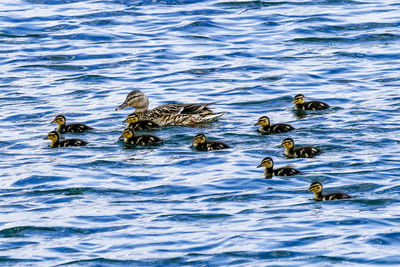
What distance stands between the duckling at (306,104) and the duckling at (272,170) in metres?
3.05

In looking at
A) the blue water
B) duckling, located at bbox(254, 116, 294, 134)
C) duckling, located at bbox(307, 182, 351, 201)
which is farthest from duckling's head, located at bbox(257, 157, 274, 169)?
duckling, located at bbox(254, 116, 294, 134)

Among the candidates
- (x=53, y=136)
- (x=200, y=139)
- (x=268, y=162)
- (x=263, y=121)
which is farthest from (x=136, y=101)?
(x=268, y=162)

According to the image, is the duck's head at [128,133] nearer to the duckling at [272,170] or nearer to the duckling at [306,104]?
the duckling at [272,170]

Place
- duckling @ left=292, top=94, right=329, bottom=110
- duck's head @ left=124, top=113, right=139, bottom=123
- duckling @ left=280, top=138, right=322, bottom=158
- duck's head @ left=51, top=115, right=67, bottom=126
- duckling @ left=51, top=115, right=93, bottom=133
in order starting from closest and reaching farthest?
duckling @ left=280, top=138, right=322, bottom=158
duckling @ left=51, top=115, right=93, bottom=133
duck's head @ left=51, top=115, right=67, bottom=126
duck's head @ left=124, top=113, right=139, bottom=123
duckling @ left=292, top=94, right=329, bottom=110

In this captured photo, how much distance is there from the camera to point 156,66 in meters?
18.1

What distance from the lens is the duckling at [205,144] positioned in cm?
1272

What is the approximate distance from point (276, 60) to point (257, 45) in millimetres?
1245

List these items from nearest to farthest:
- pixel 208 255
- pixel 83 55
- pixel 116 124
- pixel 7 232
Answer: pixel 208 255 < pixel 7 232 < pixel 116 124 < pixel 83 55

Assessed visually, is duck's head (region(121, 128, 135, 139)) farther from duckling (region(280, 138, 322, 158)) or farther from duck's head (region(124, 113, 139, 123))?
duckling (region(280, 138, 322, 158))

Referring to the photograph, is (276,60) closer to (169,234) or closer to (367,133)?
(367,133)

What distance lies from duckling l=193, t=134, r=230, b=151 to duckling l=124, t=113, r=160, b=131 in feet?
5.50

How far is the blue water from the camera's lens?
31.5 ft

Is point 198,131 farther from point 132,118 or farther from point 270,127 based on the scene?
point 270,127

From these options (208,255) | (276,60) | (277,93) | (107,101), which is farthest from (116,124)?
(208,255)
